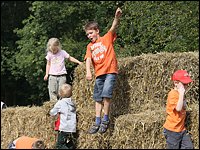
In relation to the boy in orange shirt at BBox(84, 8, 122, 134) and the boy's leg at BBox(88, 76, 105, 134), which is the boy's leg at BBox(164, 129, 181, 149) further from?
the boy's leg at BBox(88, 76, 105, 134)

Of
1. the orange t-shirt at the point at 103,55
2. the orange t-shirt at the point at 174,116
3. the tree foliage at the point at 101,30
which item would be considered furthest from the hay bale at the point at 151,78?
the tree foliage at the point at 101,30

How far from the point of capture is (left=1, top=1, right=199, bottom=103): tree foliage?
1129 cm

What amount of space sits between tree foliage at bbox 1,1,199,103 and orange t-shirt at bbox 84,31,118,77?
14.1 ft

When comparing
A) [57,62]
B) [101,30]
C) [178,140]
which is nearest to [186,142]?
[178,140]

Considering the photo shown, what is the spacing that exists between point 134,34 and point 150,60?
5.36 metres

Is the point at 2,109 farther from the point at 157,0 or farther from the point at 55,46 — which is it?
the point at 157,0

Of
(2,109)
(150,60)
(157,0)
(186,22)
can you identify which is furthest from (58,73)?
(157,0)

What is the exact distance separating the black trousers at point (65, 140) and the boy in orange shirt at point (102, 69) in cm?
54

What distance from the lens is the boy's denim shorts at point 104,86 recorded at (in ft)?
20.2

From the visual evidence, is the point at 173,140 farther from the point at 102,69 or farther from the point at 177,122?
the point at 102,69

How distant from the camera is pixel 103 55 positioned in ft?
20.8

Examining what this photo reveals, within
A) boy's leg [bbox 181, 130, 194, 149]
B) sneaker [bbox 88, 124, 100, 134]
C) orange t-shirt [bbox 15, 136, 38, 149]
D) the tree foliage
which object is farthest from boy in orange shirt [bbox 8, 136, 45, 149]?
the tree foliage

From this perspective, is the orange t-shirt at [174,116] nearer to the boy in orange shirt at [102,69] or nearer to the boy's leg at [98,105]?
the boy in orange shirt at [102,69]

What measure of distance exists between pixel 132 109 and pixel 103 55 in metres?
1.21
